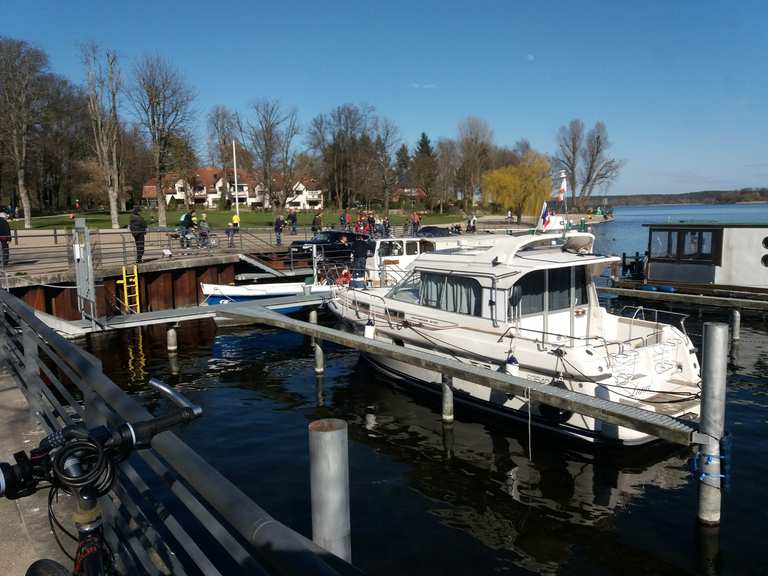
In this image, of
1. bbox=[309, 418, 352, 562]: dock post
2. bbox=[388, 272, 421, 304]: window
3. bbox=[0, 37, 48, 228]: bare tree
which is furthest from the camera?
bbox=[0, 37, 48, 228]: bare tree

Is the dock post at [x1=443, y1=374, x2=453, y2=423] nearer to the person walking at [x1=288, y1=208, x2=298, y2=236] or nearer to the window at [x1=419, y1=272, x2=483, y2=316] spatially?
the window at [x1=419, y1=272, x2=483, y2=316]

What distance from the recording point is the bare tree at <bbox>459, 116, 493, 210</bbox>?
9706 cm

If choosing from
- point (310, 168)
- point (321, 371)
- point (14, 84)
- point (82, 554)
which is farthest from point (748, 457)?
point (310, 168)

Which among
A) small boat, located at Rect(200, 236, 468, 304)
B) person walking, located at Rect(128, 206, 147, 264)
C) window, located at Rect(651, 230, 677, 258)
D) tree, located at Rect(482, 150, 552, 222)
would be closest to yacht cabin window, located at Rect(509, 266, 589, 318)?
small boat, located at Rect(200, 236, 468, 304)

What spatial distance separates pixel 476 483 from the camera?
10.4 meters

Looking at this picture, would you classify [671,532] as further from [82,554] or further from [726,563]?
[82,554]

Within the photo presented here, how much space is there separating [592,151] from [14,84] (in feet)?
320

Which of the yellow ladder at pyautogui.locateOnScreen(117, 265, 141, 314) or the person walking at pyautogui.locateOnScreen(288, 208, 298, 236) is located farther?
the person walking at pyautogui.locateOnScreen(288, 208, 298, 236)

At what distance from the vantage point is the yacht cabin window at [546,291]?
12.8 m

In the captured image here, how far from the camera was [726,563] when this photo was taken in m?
7.94

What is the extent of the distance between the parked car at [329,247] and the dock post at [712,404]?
20599 millimetres

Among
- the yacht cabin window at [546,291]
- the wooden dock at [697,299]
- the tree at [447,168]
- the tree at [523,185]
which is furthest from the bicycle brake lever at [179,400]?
the tree at [447,168]

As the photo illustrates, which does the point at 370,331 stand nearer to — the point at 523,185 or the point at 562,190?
the point at 562,190

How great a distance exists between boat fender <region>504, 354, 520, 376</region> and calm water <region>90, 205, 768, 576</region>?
4.90ft
